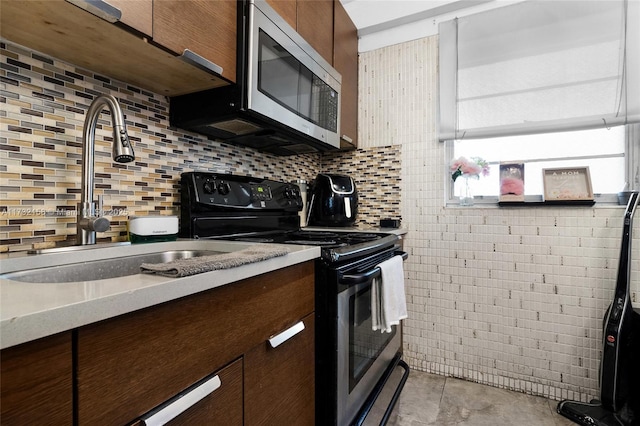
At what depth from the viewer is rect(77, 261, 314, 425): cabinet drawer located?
0.41 metres

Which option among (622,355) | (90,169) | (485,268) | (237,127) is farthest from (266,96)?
(622,355)

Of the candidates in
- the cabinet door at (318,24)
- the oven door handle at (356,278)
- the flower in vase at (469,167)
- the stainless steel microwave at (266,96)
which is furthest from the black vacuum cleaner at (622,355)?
the cabinet door at (318,24)

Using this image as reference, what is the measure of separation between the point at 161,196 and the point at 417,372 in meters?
1.72

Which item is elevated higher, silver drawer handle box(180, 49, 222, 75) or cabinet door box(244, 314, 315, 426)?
silver drawer handle box(180, 49, 222, 75)

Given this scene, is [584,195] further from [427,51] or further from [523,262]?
[427,51]

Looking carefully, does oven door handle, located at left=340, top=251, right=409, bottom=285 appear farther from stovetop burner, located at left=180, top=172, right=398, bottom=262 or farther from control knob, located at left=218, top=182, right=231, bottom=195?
control knob, located at left=218, top=182, right=231, bottom=195

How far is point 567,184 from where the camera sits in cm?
Result: 161

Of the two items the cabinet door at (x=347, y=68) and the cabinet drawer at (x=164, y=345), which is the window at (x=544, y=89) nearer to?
the cabinet door at (x=347, y=68)

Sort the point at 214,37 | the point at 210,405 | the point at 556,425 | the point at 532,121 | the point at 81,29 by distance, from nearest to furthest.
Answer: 1. the point at 210,405
2. the point at 81,29
3. the point at 214,37
4. the point at 556,425
5. the point at 532,121

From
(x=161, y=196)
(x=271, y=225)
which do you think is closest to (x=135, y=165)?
(x=161, y=196)

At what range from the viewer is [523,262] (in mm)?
1692

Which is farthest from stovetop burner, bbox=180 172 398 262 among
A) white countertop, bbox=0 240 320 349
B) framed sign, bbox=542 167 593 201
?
framed sign, bbox=542 167 593 201

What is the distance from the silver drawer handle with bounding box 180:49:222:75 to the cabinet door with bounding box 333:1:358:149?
940mm

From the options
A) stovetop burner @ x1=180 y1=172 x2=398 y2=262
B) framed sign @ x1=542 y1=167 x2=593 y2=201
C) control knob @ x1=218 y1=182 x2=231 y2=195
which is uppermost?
framed sign @ x1=542 y1=167 x2=593 y2=201
